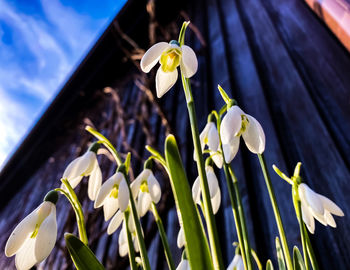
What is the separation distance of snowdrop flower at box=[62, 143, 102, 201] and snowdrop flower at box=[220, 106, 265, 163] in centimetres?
29

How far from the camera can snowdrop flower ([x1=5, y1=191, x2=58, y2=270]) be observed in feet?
1.50

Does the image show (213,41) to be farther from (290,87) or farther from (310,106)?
(310,106)

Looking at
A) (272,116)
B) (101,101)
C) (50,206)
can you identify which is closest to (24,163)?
(101,101)

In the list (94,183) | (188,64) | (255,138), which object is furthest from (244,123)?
(94,183)

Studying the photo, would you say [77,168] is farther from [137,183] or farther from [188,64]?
[188,64]

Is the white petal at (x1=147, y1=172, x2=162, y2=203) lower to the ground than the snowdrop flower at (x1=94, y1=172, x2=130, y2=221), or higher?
higher

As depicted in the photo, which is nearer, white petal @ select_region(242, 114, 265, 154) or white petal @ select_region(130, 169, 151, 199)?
white petal @ select_region(242, 114, 265, 154)

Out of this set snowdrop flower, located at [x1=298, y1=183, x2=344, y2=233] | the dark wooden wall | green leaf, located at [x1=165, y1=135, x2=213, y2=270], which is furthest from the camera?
the dark wooden wall

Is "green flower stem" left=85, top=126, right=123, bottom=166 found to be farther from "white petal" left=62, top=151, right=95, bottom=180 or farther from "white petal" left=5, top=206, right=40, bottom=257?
"white petal" left=5, top=206, right=40, bottom=257

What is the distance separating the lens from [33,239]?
0.50 metres

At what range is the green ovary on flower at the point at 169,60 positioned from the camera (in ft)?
1.84

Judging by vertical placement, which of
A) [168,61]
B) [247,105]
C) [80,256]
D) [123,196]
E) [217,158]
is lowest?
[80,256]

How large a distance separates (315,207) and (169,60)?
376 millimetres

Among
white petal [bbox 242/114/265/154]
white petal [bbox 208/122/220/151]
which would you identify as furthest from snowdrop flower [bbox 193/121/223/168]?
white petal [bbox 242/114/265/154]
